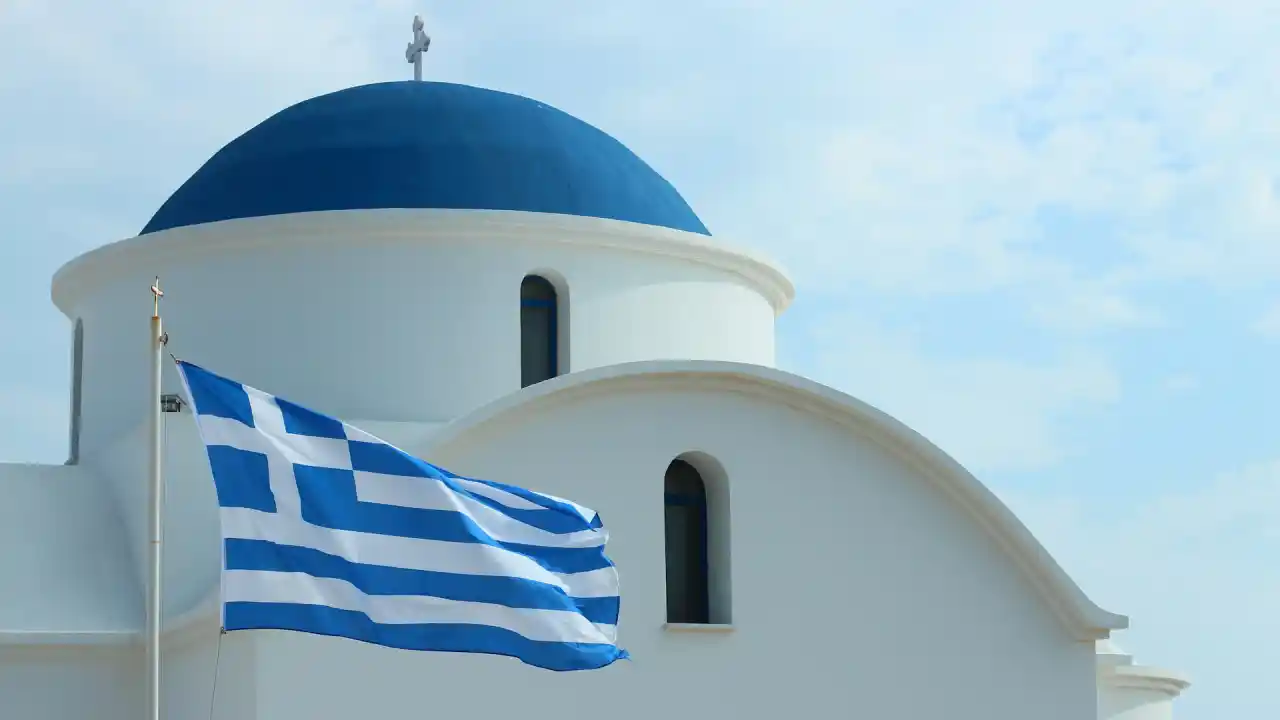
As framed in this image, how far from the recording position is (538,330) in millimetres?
17141

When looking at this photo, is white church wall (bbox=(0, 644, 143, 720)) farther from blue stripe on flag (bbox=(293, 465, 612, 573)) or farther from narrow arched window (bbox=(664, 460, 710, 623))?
blue stripe on flag (bbox=(293, 465, 612, 573))

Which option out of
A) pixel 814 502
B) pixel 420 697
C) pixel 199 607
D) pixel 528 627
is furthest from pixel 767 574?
pixel 528 627

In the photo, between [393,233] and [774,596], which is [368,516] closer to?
[774,596]

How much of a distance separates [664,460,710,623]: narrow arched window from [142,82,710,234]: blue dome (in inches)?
136

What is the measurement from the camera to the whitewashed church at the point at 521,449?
1437 cm

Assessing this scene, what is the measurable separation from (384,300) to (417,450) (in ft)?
10.8

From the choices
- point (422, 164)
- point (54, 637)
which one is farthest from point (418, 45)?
point (54, 637)

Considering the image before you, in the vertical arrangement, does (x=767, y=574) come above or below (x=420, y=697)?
above

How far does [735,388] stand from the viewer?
1499 centimetres

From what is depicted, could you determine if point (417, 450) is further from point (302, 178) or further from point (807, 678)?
point (302, 178)

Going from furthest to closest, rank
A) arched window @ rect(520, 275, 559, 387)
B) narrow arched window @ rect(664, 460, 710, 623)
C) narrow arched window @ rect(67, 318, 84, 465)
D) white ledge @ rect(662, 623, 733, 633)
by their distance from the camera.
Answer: narrow arched window @ rect(67, 318, 84, 465), arched window @ rect(520, 275, 559, 387), narrow arched window @ rect(664, 460, 710, 623), white ledge @ rect(662, 623, 733, 633)

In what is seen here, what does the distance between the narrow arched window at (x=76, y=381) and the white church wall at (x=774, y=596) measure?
5802mm

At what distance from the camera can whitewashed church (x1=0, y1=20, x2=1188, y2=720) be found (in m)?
14.4

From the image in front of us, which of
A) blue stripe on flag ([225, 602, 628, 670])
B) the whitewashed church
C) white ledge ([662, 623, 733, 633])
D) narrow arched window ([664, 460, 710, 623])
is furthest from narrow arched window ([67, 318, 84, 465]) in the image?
blue stripe on flag ([225, 602, 628, 670])
